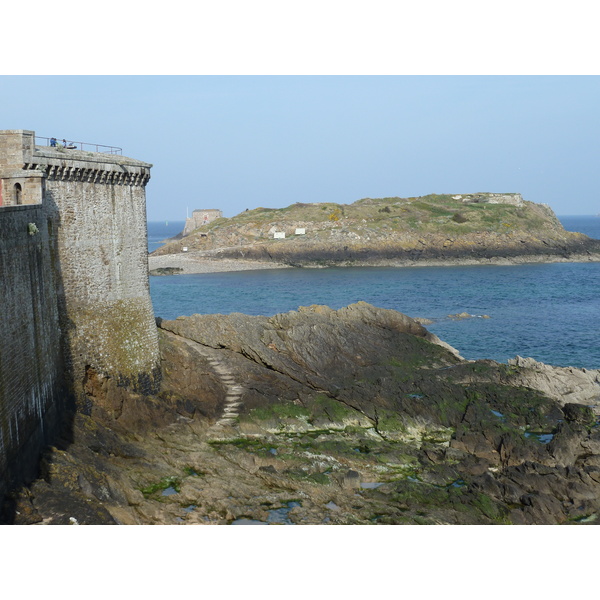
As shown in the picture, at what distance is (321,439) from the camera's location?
79.6 feet

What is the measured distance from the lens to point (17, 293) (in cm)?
1673

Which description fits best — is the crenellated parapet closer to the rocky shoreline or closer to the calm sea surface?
Result: the calm sea surface

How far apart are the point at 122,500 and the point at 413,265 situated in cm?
8223

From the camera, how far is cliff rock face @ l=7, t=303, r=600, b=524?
60.5 feet

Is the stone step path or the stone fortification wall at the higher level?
the stone fortification wall

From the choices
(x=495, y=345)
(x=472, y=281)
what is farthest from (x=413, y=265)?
(x=495, y=345)

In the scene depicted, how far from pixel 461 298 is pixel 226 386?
135 feet

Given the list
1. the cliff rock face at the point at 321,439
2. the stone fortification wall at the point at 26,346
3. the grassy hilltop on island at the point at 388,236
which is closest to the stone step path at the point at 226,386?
the cliff rock face at the point at 321,439

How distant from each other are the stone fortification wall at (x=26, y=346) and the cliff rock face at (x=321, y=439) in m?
0.87

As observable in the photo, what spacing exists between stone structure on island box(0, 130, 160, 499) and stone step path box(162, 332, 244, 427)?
8.94ft

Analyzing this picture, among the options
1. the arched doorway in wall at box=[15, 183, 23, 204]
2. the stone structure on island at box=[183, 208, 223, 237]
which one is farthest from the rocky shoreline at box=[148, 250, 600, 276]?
the arched doorway in wall at box=[15, 183, 23, 204]

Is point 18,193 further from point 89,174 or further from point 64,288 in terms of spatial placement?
point 64,288

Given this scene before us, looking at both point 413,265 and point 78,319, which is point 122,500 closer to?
point 78,319

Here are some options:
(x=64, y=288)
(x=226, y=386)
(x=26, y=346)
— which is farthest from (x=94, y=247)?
(x=226, y=386)
